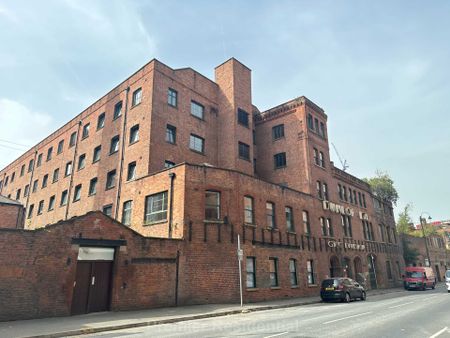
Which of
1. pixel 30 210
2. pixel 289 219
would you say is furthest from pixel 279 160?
pixel 30 210

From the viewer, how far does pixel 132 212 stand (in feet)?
74.0

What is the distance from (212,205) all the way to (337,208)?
681 inches

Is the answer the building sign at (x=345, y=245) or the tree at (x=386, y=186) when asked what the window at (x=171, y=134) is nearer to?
the building sign at (x=345, y=245)

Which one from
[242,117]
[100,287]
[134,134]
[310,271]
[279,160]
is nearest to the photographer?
[100,287]

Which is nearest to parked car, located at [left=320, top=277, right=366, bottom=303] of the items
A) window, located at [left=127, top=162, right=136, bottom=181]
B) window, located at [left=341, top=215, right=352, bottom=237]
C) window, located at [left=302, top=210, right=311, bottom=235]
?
window, located at [left=302, top=210, right=311, bottom=235]

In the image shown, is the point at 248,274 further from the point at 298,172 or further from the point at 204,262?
the point at 298,172

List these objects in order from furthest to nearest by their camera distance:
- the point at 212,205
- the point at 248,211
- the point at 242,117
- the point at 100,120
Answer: the point at 100,120
the point at 242,117
the point at 248,211
the point at 212,205

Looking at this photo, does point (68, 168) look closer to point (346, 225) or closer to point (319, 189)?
Answer: point (319, 189)

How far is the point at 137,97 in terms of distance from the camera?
27.5 meters

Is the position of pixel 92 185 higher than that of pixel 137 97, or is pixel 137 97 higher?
pixel 137 97

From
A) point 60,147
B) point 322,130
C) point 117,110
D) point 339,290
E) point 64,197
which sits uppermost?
A: point 117,110

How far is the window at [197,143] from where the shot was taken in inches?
1091

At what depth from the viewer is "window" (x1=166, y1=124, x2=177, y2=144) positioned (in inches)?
1016

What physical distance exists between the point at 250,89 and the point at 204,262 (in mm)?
20721
